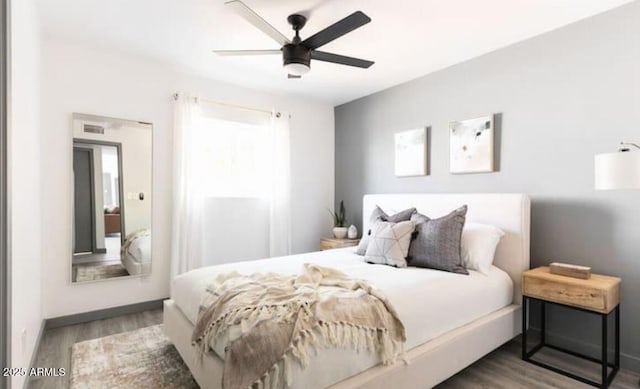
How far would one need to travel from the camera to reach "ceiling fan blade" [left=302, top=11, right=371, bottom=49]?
6.33ft

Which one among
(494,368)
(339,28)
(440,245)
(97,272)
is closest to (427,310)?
(440,245)

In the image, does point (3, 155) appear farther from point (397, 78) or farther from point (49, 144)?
point (397, 78)

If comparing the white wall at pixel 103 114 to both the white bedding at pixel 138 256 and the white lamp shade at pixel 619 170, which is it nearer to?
the white bedding at pixel 138 256

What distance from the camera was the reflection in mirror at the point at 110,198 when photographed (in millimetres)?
3074

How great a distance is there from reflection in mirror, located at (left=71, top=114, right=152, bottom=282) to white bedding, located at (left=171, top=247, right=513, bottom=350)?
1.25 metres

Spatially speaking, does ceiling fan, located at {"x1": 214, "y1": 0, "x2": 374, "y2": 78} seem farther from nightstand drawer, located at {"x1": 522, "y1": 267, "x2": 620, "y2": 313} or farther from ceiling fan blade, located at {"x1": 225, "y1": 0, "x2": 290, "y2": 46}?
nightstand drawer, located at {"x1": 522, "y1": 267, "x2": 620, "y2": 313}

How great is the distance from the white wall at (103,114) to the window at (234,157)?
0.34 metres

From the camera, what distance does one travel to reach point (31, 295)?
223cm

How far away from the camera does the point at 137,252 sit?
3.36 metres

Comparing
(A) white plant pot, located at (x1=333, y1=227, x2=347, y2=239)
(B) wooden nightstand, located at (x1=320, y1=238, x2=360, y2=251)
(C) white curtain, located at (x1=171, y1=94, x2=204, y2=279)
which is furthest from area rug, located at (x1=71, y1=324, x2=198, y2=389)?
(A) white plant pot, located at (x1=333, y1=227, x2=347, y2=239)

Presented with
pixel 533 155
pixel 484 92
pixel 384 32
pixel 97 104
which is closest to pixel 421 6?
pixel 384 32

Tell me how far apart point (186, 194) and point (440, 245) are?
8.75 feet

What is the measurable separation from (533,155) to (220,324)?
282cm

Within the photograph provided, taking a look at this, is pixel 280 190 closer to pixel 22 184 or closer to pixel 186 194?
pixel 186 194
